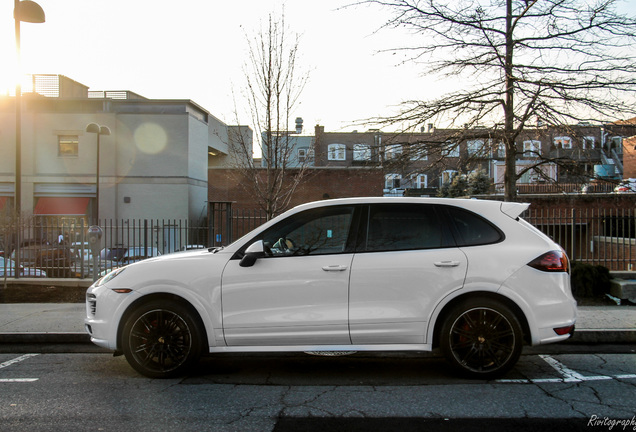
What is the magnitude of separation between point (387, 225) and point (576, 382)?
2353 millimetres

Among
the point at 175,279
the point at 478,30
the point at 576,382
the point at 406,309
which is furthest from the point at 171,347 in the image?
the point at 478,30

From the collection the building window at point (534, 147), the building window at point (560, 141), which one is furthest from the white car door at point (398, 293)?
the building window at point (560, 141)

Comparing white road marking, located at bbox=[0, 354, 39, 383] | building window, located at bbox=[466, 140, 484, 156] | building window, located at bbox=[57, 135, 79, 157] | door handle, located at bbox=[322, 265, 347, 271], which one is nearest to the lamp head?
white road marking, located at bbox=[0, 354, 39, 383]

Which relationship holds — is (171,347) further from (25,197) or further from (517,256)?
(25,197)

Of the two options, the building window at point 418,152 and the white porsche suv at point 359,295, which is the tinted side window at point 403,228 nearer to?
the white porsche suv at point 359,295

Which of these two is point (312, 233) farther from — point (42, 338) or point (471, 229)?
point (42, 338)

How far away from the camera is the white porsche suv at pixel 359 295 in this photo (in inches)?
192

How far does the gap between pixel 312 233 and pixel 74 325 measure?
4238 millimetres

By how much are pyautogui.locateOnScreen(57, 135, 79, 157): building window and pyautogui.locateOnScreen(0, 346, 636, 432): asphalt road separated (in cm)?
3017

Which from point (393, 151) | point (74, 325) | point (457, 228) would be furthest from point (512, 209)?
point (74, 325)

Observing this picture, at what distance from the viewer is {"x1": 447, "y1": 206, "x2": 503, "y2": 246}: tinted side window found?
507 cm

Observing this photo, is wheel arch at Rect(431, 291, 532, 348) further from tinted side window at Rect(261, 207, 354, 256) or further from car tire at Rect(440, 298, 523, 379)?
tinted side window at Rect(261, 207, 354, 256)

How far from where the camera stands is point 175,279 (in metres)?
5.04

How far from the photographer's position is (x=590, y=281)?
9344 millimetres
